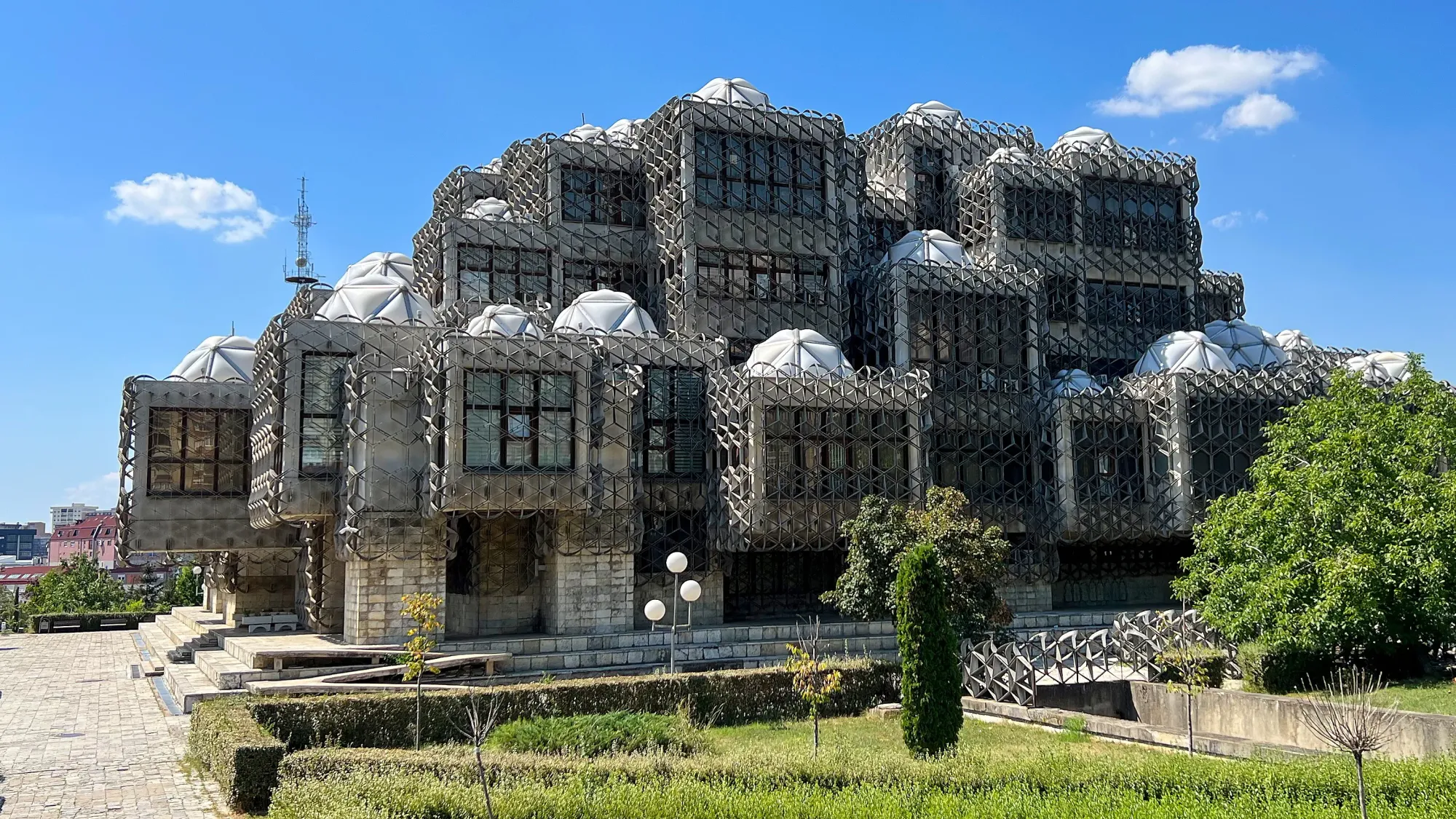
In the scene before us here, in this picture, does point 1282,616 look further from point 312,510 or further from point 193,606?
point 193,606

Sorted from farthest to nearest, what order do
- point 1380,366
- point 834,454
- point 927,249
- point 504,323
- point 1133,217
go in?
point 1133,217 → point 1380,366 → point 927,249 → point 834,454 → point 504,323

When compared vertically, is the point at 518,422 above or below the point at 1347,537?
above

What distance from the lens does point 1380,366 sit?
45562mm

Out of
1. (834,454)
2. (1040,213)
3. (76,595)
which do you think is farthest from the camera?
(76,595)

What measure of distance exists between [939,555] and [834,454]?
817 cm

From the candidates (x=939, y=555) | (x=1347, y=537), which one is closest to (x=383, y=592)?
(x=939, y=555)

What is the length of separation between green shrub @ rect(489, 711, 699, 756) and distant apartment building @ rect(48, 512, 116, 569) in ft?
401

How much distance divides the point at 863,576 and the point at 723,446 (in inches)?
308

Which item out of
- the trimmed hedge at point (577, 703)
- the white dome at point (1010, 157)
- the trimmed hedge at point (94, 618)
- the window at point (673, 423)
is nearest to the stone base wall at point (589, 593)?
the window at point (673, 423)

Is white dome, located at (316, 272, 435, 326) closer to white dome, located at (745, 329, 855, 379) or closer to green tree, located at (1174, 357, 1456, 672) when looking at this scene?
white dome, located at (745, 329, 855, 379)

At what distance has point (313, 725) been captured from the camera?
20953 millimetres

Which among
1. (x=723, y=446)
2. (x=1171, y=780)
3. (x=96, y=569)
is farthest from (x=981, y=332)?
(x=96, y=569)

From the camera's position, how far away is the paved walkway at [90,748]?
16.7 meters

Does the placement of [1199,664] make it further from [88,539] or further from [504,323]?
[88,539]
